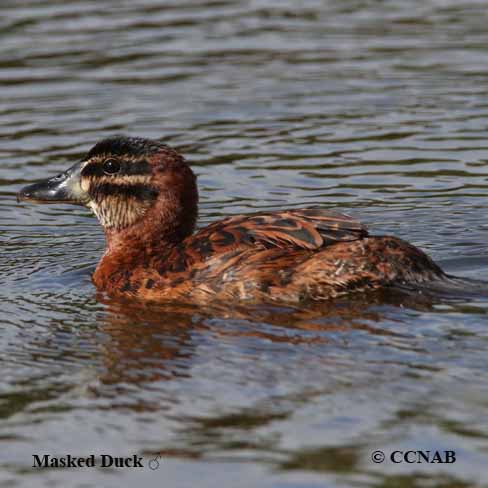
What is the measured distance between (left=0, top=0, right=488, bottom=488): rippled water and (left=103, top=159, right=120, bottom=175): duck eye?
0.93 meters

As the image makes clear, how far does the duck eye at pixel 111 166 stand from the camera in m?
10.0

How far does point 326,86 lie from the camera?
1638cm

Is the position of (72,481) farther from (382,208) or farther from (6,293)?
(382,208)

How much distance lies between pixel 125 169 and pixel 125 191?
184mm

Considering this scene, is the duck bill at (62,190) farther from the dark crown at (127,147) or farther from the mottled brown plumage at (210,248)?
the dark crown at (127,147)

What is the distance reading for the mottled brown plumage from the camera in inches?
353

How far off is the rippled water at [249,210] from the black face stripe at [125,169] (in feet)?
2.87

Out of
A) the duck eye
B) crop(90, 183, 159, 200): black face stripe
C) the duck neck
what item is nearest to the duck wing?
the duck neck

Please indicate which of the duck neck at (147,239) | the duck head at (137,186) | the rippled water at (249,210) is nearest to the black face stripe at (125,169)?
the duck head at (137,186)

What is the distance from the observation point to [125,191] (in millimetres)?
10047

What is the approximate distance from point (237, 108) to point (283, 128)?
0.99 meters

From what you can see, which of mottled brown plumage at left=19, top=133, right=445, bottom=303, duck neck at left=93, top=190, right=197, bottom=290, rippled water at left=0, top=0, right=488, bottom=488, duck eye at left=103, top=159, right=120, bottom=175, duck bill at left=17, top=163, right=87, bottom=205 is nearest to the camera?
rippled water at left=0, top=0, right=488, bottom=488

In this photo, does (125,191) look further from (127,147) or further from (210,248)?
(210,248)

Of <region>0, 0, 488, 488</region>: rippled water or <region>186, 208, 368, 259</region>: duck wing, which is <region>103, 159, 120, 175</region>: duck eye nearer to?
<region>0, 0, 488, 488</region>: rippled water
